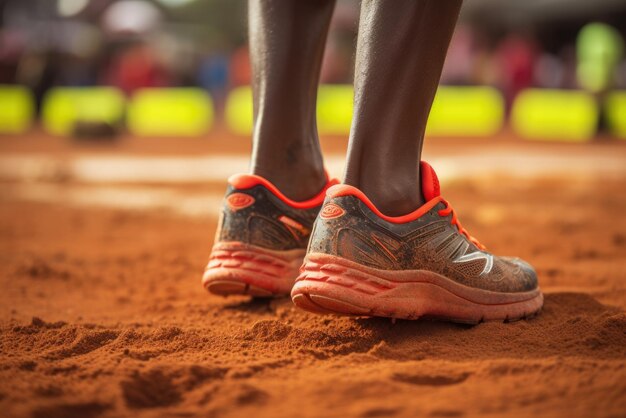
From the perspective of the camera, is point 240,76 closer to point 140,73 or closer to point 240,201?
point 140,73

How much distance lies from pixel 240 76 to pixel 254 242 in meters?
16.3

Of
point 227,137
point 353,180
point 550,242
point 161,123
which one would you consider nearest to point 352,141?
point 353,180

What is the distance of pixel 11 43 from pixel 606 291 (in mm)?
18717

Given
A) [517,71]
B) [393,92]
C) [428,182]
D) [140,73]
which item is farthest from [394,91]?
[140,73]

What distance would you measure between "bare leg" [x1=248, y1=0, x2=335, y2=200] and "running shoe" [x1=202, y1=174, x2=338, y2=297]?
77mm

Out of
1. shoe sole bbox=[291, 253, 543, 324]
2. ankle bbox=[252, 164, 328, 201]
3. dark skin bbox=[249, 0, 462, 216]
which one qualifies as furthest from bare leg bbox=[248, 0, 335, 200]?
shoe sole bbox=[291, 253, 543, 324]

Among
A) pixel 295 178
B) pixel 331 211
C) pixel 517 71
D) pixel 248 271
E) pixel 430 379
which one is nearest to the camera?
pixel 430 379

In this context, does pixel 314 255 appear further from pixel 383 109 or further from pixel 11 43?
pixel 11 43

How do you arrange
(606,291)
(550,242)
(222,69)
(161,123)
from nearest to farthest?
(606,291) < (550,242) < (161,123) < (222,69)

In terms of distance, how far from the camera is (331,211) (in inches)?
60.5

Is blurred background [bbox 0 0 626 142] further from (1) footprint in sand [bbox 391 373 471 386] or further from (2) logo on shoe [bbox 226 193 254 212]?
(1) footprint in sand [bbox 391 373 471 386]

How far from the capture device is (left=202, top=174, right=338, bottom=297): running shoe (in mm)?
1780

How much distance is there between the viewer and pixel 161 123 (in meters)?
13.0

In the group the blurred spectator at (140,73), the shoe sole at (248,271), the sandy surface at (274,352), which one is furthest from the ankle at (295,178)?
the blurred spectator at (140,73)
